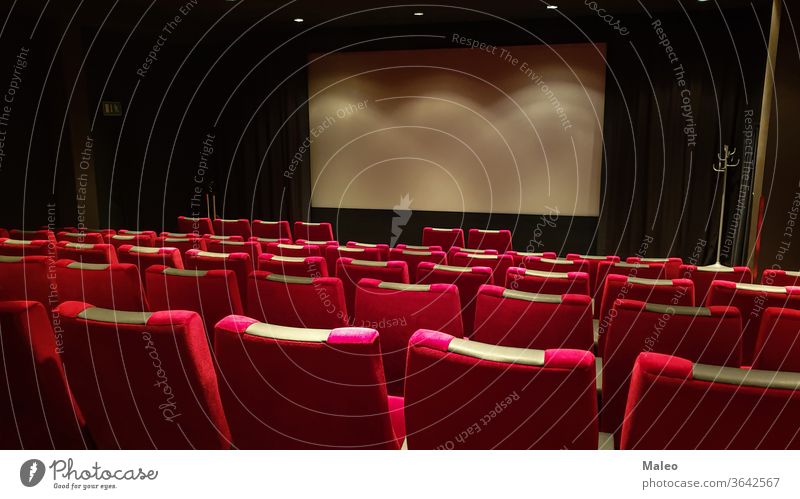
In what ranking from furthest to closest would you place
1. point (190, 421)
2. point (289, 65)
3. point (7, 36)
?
point (289, 65) → point (7, 36) → point (190, 421)

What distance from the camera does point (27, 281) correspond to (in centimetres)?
262

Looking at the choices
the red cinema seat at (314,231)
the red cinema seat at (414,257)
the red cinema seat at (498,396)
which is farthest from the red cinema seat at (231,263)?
the red cinema seat at (314,231)

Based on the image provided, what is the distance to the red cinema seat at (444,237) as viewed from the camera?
6.70m

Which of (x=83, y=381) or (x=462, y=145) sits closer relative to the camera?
(x=83, y=381)

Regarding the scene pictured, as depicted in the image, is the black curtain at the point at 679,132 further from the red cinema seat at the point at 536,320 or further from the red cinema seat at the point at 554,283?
the red cinema seat at the point at 536,320

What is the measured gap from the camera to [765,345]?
1.88 meters

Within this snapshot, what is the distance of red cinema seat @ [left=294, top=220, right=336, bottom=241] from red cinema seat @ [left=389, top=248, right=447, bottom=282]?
2496 mm

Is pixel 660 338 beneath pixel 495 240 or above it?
beneath

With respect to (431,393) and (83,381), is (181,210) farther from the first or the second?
(431,393)

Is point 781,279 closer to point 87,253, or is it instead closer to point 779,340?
point 779,340

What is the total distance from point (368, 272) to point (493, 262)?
4.87 ft

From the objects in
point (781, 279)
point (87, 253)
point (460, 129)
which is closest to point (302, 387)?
point (87, 253)

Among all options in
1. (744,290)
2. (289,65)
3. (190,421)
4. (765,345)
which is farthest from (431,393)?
(289,65)

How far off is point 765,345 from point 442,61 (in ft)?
27.6
